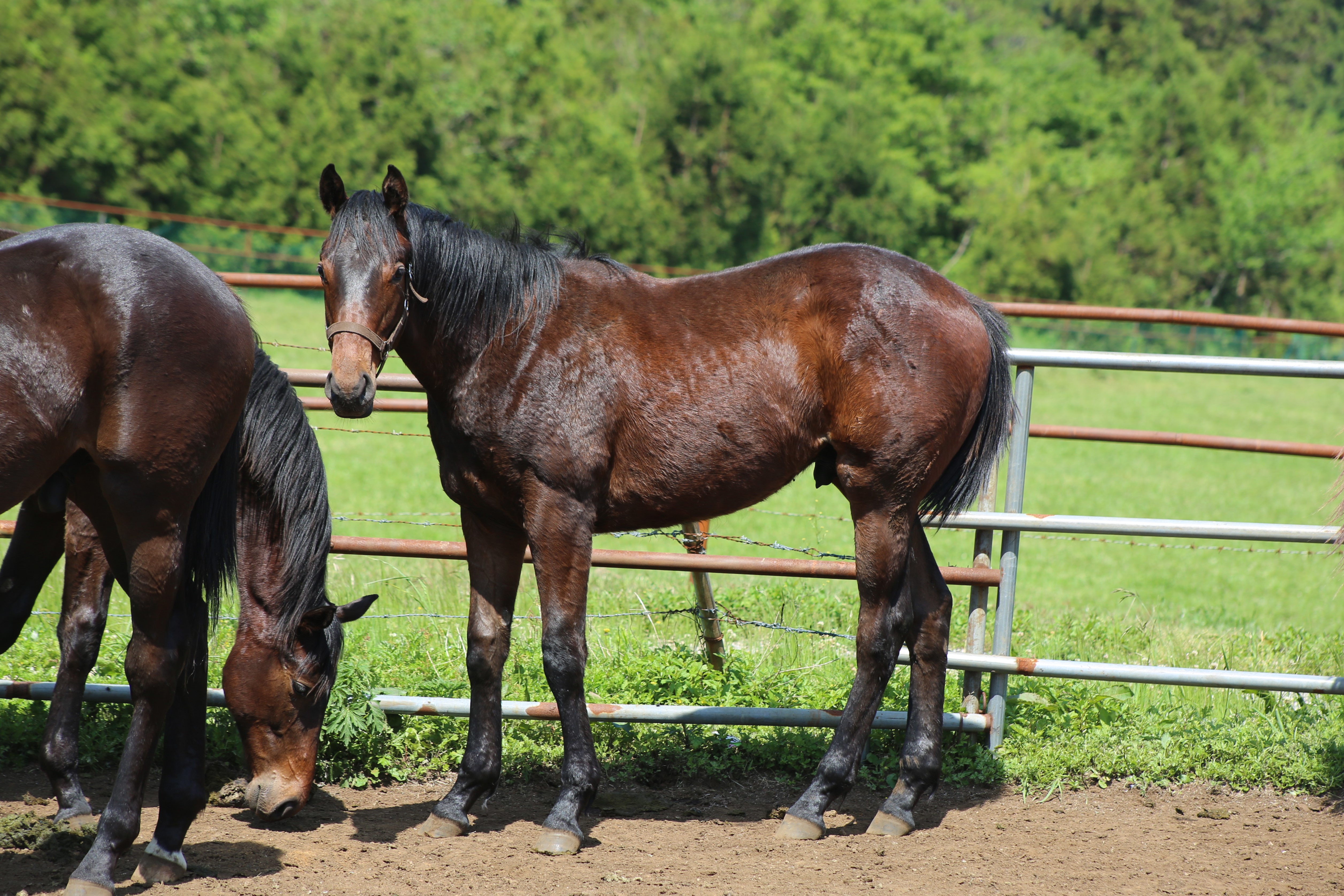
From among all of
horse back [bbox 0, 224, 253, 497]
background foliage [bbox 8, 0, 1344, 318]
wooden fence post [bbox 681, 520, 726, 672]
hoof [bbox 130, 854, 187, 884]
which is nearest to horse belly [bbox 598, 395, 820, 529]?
wooden fence post [bbox 681, 520, 726, 672]

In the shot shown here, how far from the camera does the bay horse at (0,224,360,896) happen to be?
265 centimetres

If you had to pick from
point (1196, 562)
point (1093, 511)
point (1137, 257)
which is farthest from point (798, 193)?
point (1196, 562)

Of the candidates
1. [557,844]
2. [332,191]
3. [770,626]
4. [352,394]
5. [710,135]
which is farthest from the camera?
[710,135]

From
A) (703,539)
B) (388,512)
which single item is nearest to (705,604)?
(703,539)

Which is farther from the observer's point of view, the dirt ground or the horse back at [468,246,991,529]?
the horse back at [468,246,991,529]

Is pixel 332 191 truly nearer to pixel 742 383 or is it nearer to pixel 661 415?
pixel 661 415

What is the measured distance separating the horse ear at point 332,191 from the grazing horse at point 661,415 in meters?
0.01

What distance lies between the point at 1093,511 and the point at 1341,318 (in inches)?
1301

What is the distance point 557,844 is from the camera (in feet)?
10.9

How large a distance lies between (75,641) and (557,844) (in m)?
1.68

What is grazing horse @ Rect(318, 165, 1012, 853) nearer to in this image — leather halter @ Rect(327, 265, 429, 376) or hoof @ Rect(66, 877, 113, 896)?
leather halter @ Rect(327, 265, 429, 376)

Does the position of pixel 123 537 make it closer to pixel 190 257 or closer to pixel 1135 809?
pixel 190 257

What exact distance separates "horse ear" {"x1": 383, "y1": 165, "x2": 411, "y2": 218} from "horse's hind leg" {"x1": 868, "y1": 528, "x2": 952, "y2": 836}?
2.05 meters

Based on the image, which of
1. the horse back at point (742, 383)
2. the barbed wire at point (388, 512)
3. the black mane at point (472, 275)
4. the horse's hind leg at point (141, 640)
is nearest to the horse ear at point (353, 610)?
the horse's hind leg at point (141, 640)
